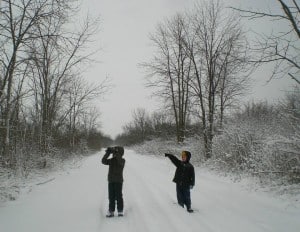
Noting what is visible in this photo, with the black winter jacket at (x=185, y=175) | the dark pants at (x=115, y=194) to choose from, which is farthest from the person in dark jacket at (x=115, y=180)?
the black winter jacket at (x=185, y=175)

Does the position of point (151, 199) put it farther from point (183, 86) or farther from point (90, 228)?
point (183, 86)

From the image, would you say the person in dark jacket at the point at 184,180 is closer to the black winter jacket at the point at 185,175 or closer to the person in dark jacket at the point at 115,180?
the black winter jacket at the point at 185,175

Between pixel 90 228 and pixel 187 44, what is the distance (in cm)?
1805

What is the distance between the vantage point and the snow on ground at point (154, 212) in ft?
20.6

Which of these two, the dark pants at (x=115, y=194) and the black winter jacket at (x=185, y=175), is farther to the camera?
the black winter jacket at (x=185, y=175)

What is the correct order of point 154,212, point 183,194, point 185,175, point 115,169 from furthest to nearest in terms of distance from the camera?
point 185,175
point 183,194
point 115,169
point 154,212

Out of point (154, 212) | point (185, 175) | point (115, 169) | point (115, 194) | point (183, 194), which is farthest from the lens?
point (185, 175)

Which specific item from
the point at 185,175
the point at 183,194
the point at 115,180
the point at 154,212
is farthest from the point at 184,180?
the point at 115,180

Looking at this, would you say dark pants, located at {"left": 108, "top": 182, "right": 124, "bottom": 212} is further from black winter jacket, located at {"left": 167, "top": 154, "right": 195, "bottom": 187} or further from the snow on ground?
black winter jacket, located at {"left": 167, "top": 154, "right": 195, "bottom": 187}

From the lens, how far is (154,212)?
24.7 ft

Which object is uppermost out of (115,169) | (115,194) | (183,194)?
(115,169)

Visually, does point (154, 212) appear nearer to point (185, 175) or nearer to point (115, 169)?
point (185, 175)

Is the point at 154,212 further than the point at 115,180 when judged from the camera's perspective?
No

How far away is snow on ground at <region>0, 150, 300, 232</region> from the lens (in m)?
6.27
